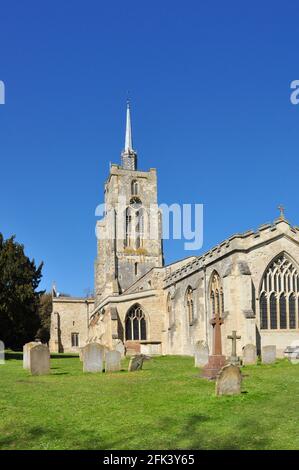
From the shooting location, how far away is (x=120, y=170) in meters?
53.1

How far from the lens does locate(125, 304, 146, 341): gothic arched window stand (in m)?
36.2

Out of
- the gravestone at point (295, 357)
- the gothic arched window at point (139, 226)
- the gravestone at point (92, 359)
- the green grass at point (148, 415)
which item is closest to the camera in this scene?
the green grass at point (148, 415)

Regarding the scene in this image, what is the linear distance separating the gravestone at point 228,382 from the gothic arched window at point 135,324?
25648 mm

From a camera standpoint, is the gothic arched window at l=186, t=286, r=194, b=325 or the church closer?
the church

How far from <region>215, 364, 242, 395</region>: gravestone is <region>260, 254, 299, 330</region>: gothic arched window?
534 inches

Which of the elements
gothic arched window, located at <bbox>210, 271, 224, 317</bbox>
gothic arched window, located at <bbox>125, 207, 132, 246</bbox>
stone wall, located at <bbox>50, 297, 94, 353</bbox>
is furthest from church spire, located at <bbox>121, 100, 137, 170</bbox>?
gothic arched window, located at <bbox>210, 271, 224, 317</bbox>

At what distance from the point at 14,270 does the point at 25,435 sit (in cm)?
2757

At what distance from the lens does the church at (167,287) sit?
23891mm

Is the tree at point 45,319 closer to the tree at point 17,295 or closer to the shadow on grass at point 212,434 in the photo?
the tree at point 17,295

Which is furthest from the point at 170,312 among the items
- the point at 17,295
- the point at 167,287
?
the point at 17,295

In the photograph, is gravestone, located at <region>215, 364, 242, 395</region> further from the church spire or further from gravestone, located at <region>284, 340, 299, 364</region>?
the church spire

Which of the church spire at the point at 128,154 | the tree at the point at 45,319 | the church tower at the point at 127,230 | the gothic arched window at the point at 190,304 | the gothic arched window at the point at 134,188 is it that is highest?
the church spire at the point at 128,154

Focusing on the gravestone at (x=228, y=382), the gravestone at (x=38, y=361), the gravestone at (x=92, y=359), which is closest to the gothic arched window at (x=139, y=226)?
the gravestone at (x=92, y=359)

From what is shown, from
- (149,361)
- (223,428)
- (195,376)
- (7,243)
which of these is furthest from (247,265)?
(7,243)
